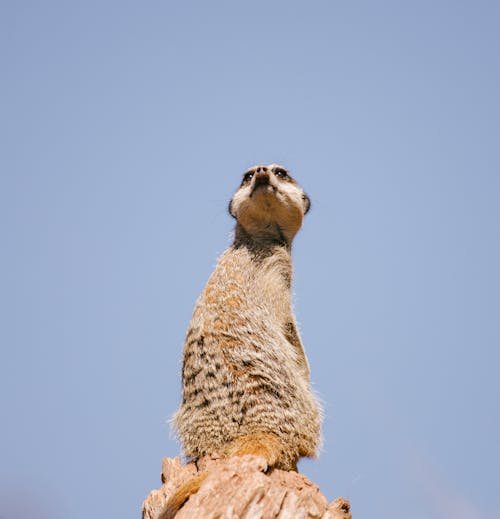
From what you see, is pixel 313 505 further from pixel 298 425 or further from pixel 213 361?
pixel 213 361

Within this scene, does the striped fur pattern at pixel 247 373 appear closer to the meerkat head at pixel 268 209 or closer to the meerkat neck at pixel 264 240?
the meerkat neck at pixel 264 240

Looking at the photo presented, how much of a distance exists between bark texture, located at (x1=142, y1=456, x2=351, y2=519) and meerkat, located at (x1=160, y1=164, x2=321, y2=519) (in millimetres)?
209

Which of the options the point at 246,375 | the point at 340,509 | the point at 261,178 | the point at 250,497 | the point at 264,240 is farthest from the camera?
the point at 261,178

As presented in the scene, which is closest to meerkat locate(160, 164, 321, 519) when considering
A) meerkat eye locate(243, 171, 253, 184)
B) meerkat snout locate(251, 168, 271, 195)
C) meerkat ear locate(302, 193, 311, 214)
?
meerkat snout locate(251, 168, 271, 195)

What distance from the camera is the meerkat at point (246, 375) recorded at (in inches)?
286

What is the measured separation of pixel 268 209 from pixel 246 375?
9.86 ft

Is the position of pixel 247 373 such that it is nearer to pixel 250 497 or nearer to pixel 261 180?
pixel 250 497

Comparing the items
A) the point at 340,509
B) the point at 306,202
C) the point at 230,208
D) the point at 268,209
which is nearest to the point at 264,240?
the point at 268,209

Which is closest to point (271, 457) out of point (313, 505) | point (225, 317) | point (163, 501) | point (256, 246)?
point (313, 505)

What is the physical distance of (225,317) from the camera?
316 inches

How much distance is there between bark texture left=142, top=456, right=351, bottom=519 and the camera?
19.6 feet

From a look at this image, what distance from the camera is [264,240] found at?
31.9ft

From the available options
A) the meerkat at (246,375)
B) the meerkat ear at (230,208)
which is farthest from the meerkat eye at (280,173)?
the meerkat at (246,375)

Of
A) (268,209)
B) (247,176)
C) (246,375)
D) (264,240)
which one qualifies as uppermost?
(247,176)
